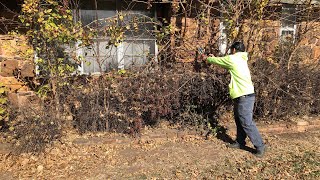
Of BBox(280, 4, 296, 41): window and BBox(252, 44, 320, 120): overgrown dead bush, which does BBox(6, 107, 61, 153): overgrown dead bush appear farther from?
BBox(280, 4, 296, 41): window

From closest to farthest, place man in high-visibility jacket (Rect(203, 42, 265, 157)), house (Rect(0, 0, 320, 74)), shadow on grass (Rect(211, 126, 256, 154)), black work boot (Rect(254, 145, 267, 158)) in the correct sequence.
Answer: man in high-visibility jacket (Rect(203, 42, 265, 157)), black work boot (Rect(254, 145, 267, 158)), shadow on grass (Rect(211, 126, 256, 154)), house (Rect(0, 0, 320, 74))

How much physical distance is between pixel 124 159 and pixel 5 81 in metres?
3.22

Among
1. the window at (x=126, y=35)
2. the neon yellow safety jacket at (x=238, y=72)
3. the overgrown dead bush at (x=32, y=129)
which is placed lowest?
the overgrown dead bush at (x=32, y=129)

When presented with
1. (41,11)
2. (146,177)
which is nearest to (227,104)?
(146,177)

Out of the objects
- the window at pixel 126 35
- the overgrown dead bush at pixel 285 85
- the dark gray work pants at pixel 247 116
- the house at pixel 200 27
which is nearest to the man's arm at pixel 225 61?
the dark gray work pants at pixel 247 116

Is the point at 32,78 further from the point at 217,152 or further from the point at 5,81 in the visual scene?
the point at 217,152

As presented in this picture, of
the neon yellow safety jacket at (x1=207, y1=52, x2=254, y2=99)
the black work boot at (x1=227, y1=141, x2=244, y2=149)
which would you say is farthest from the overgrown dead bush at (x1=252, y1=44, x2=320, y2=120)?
the black work boot at (x1=227, y1=141, x2=244, y2=149)

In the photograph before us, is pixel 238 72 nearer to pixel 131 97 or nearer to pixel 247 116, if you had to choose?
pixel 247 116

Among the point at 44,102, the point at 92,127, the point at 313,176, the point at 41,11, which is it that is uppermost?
the point at 41,11

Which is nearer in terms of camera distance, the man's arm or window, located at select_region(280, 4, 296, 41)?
the man's arm

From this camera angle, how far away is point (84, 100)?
17.1 ft

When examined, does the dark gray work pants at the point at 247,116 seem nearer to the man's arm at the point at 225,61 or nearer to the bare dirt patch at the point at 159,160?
the bare dirt patch at the point at 159,160

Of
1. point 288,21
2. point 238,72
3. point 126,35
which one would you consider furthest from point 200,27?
point 288,21

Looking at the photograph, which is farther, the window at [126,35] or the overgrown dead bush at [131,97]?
the window at [126,35]
